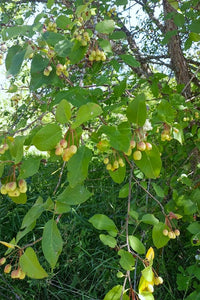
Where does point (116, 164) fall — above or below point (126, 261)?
above

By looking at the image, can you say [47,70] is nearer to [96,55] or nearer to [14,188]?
[96,55]

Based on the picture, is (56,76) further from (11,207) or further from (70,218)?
(11,207)

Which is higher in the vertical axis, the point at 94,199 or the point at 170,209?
the point at 170,209

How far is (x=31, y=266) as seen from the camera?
0.79 metres

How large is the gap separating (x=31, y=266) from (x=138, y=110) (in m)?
0.45

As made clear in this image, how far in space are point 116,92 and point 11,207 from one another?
150cm

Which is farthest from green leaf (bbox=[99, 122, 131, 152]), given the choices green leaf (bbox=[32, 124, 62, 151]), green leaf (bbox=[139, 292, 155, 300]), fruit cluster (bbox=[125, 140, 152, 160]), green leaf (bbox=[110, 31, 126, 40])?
green leaf (bbox=[110, 31, 126, 40])

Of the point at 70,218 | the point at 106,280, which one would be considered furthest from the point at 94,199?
the point at 106,280

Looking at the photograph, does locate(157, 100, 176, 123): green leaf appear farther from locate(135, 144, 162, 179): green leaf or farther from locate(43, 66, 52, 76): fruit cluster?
locate(43, 66, 52, 76): fruit cluster

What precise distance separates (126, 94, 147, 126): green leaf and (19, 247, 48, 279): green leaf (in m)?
0.40

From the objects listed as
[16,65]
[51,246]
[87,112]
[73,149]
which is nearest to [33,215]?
[51,246]

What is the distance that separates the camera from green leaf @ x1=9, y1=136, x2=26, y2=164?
81 centimetres

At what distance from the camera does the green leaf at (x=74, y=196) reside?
87 centimetres

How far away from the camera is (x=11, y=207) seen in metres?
2.46
